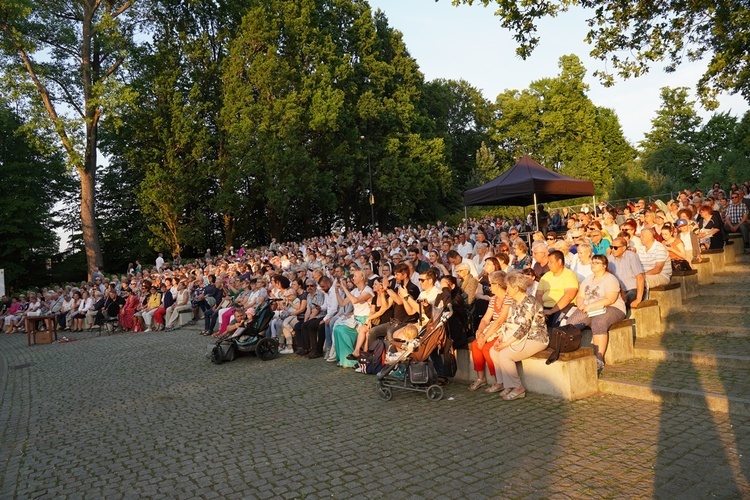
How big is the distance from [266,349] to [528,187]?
7.68 m

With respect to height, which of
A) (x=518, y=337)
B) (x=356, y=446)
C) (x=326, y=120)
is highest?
(x=326, y=120)

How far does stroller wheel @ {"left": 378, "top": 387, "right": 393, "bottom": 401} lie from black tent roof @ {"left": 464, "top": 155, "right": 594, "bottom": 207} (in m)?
8.39

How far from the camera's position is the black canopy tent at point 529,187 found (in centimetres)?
1343

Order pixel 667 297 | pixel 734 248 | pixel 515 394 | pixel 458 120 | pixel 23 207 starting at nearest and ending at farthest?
pixel 515 394 < pixel 667 297 < pixel 734 248 < pixel 23 207 < pixel 458 120

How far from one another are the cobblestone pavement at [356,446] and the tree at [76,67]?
72.8 feet

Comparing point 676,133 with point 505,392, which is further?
point 676,133

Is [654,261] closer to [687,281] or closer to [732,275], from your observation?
[687,281]

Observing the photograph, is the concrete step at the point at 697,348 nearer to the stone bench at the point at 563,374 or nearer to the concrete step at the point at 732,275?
the stone bench at the point at 563,374

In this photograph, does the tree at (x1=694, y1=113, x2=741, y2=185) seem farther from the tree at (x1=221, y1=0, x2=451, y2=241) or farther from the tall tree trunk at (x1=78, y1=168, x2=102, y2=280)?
the tall tree trunk at (x1=78, y1=168, x2=102, y2=280)

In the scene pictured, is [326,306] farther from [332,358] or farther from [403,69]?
[403,69]

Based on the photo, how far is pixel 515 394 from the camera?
5.90 m

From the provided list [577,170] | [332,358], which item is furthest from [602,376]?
[577,170]

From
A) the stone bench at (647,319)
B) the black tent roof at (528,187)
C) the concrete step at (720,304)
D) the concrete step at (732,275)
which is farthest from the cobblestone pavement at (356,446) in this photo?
the black tent roof at (528,187)

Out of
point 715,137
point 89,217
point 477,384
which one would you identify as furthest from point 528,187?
point 715,137
